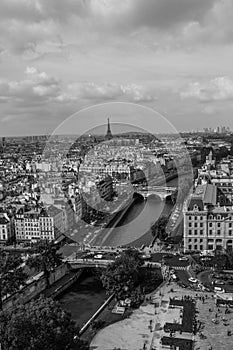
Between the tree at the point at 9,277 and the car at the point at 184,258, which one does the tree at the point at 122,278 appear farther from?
the car at the point at 184,258

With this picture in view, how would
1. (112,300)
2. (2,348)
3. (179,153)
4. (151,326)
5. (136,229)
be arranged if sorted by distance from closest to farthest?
(2,348) < (151,326) < (112,300) < (136,229) < (179,153)

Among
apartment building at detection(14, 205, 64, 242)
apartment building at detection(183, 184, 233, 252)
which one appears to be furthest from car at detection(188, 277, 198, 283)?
apartment building at detection(14, 205, 64, 242)

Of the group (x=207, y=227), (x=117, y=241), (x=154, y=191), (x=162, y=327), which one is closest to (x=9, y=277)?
(x=162, y=327)

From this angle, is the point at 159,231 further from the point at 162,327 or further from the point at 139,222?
the point at 162,327

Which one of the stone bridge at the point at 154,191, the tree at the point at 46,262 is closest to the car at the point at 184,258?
the tree at the point at 46,262

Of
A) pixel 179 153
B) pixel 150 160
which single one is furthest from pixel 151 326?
pixel 179 153

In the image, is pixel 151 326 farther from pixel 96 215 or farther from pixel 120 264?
pixel 96 215
